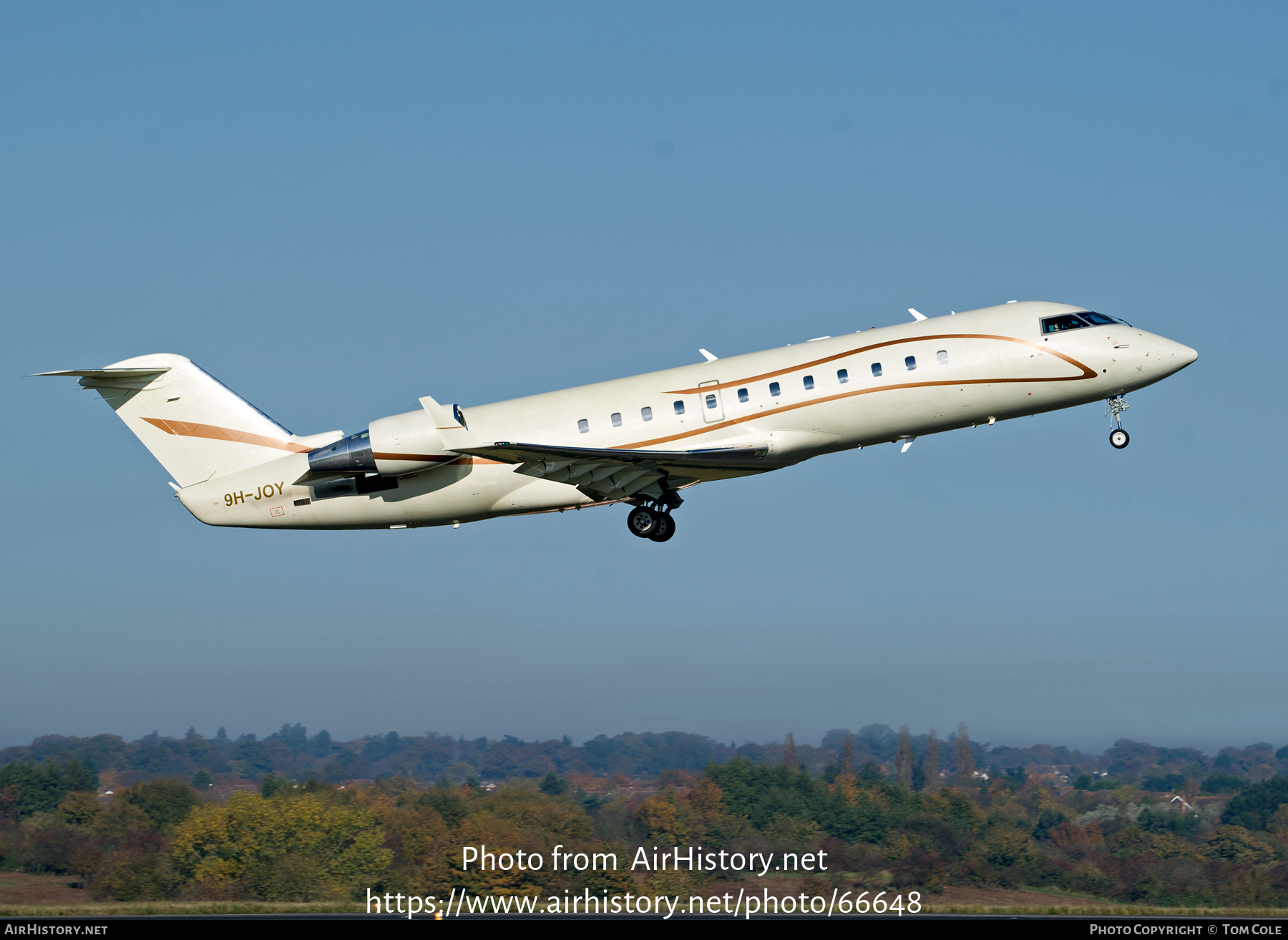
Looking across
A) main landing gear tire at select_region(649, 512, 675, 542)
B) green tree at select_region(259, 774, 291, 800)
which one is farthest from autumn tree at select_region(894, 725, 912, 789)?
main landing gear tire at select_region(649, 512, 675, 542)

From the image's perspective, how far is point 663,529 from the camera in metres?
Answer: 28.0

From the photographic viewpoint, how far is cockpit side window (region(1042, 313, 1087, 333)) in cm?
2570

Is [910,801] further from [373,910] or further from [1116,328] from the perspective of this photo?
[1116,328]

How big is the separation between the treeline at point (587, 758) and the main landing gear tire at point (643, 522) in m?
34.7

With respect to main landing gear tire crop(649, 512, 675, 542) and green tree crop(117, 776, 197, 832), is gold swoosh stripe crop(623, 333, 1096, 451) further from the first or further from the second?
green tree crop(117, 776, 197, 832)

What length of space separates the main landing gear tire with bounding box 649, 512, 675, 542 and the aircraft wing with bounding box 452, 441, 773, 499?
0.91 meters

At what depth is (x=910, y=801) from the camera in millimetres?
62062

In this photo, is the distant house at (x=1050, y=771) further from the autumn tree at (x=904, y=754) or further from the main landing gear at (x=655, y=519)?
the main landing gear at (x=655, y=519)

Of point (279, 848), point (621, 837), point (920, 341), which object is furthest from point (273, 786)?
point (920, 341)

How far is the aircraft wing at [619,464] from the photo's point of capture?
81.7 ft

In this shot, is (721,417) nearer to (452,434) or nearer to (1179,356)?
(452,434)

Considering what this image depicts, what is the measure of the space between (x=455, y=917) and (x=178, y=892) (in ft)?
51.6

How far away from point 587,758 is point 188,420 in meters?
77.7
